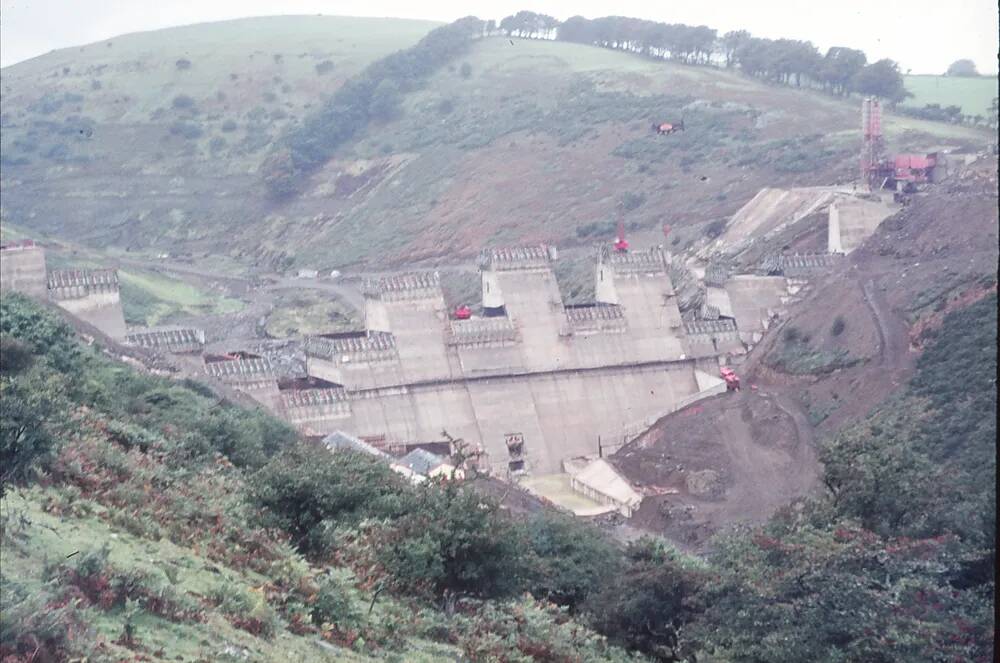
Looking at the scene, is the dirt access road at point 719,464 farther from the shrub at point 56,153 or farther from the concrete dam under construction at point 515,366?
the shrub at point 56,153

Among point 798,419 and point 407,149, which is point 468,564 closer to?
point 798,419

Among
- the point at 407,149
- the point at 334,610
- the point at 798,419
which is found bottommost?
the point at 798,419

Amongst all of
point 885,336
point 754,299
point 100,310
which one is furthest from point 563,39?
point 100,310

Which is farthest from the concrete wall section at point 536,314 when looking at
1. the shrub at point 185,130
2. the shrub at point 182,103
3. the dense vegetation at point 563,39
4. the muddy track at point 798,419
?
the shrub at point 182,103

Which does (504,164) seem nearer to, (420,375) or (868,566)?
(420,375)

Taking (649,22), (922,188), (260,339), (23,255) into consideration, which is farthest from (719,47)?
(23,255)

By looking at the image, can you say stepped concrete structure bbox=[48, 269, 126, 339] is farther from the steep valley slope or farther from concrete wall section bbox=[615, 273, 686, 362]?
concrete wall section bbox=[615, 273, 686, 362]
